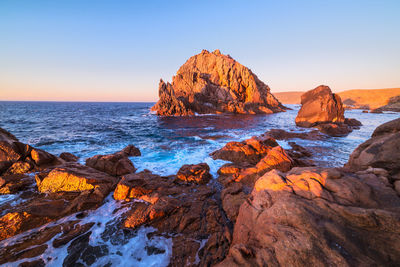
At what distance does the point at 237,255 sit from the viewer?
9.00 ft

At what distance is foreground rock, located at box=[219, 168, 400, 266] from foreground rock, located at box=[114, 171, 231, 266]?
0.82m

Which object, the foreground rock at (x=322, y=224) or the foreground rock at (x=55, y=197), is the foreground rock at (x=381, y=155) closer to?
the foreground rock at (x=322, y=224)

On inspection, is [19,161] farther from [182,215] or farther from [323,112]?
[323,112]

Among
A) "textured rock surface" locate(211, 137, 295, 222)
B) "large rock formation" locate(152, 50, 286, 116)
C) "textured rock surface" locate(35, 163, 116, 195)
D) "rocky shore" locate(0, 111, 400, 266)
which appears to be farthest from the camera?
"large rock formation" locate(152, 50, 286, 116)

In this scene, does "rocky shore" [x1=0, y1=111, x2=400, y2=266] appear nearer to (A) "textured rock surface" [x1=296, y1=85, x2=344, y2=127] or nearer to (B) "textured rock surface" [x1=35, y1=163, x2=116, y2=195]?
(B) "textured rock surface" [x1=35, y1=163, x2=116, y2=195]

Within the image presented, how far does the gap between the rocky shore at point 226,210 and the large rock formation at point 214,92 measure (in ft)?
133

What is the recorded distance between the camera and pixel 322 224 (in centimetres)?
288

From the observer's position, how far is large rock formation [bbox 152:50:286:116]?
47384mm

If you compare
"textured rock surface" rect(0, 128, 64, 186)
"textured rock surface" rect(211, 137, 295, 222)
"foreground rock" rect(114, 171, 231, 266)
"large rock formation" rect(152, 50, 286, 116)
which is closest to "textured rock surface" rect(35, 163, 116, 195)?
"foreground rock" rect(114, 171, 231, 266)

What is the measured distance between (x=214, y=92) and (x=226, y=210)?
59862 mm

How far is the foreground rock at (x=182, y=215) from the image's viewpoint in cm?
384

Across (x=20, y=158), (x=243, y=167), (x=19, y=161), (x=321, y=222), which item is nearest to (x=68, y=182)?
(x=19, y=161)

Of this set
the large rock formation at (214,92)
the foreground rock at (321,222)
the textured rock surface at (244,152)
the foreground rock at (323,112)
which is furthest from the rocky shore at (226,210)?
the large rock formation at (214,92)

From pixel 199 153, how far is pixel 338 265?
10449 millimetres
